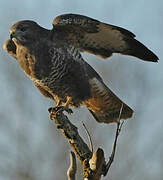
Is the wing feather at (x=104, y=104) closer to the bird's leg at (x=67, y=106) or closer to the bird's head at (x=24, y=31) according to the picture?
the bird's leg at (x=67, y=106)

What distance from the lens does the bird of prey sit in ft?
22.3

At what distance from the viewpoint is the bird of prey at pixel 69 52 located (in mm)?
6805

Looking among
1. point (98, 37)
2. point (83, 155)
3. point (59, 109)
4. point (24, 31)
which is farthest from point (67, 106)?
point (83, 155)

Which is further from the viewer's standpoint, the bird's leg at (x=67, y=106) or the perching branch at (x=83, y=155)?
the bird's leg at (x=67, y=106)

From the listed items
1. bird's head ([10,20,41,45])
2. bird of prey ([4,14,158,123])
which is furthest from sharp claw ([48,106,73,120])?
bird's head ([10,20,41,45])

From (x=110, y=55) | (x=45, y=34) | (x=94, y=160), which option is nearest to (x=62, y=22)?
(x=45, y=34)

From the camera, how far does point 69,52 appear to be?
7020mm

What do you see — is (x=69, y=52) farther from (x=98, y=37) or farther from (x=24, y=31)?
(x=24, y=31)

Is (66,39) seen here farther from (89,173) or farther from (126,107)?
(89,173)

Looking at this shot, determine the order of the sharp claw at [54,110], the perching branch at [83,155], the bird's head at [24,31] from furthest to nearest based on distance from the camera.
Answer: the bird's head at [24,31]
the sharp claw at [54,110]
the perching branch at [83,155]

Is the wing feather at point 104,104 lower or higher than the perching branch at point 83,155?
higher

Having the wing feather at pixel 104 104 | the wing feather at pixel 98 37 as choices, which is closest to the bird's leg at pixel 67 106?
the wing feather at pixel 104 104

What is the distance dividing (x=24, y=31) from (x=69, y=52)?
70cm

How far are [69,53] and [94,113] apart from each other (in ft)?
3.66
